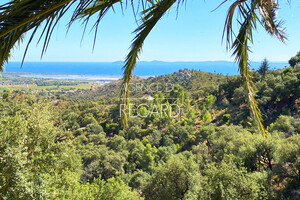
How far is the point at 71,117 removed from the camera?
36875mm

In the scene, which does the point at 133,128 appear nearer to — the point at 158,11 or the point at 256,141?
the point at 256,141

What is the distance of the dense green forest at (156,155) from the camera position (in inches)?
181

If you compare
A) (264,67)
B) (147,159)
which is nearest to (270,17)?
(147,159)

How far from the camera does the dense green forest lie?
4586mm

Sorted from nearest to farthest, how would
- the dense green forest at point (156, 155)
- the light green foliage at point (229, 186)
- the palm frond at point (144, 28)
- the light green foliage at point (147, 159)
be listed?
the palm frond at point (144, 28), the dense green forest at point (156, 155), the light green foliage at point (229, 186), the light green foliage at point (147, 159)

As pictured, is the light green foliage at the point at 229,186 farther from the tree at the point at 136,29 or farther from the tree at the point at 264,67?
the tree at the point at 264,67

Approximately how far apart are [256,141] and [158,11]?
13788 millimetres

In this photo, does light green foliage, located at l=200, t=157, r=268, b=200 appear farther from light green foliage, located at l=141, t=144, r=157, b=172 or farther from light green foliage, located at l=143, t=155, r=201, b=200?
light green foliage, located at l=141, t=144, r=157, b=172

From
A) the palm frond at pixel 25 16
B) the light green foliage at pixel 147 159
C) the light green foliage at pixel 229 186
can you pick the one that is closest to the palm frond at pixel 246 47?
the palm frond at pixel 25 16

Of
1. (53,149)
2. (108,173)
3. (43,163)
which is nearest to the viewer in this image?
(43,163)

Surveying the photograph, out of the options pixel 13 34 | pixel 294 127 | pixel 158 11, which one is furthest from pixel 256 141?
pixel 13 34

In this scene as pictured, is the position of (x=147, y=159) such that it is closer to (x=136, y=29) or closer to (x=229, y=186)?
(x=229, y=186)

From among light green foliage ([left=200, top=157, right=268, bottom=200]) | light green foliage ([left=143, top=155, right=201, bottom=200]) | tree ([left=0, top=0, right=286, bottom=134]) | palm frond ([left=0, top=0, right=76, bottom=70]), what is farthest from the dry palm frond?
light green foliage ([left=143, top=155, right=201, bottom=200])

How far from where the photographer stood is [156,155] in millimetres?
20469
